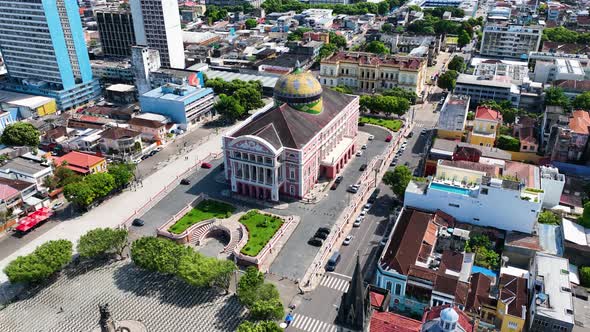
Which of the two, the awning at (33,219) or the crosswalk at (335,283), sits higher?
the awning at (33,219)

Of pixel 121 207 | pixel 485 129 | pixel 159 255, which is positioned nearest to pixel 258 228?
pixel 159 255

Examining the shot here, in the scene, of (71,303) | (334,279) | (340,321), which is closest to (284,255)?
(334,279)

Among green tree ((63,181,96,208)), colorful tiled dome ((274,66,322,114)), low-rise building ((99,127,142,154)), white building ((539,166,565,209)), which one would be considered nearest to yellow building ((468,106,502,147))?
white building ((539,166,565,209))

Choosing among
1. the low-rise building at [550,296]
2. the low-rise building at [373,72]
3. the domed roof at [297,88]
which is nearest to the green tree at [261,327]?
the low-rise building at [550,296]

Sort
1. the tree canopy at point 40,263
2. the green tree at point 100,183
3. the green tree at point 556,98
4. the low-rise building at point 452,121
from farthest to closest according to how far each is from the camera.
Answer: the green tree at point 556,98 → the low-rise building at point 452,121 → the green tree at point 100,183 → the tree canopy at point 40,263

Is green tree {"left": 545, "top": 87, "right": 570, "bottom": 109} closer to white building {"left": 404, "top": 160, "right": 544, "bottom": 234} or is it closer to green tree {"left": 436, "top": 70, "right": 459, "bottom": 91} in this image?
green tree {"left": 436, "top": 70, "right": 459, "bottom": 91}

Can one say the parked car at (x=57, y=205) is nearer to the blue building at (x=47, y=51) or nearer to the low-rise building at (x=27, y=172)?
the low-rise building at (x=27, y=172)

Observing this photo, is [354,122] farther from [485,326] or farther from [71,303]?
[71,303]

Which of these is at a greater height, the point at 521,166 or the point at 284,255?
the point at 521,166
